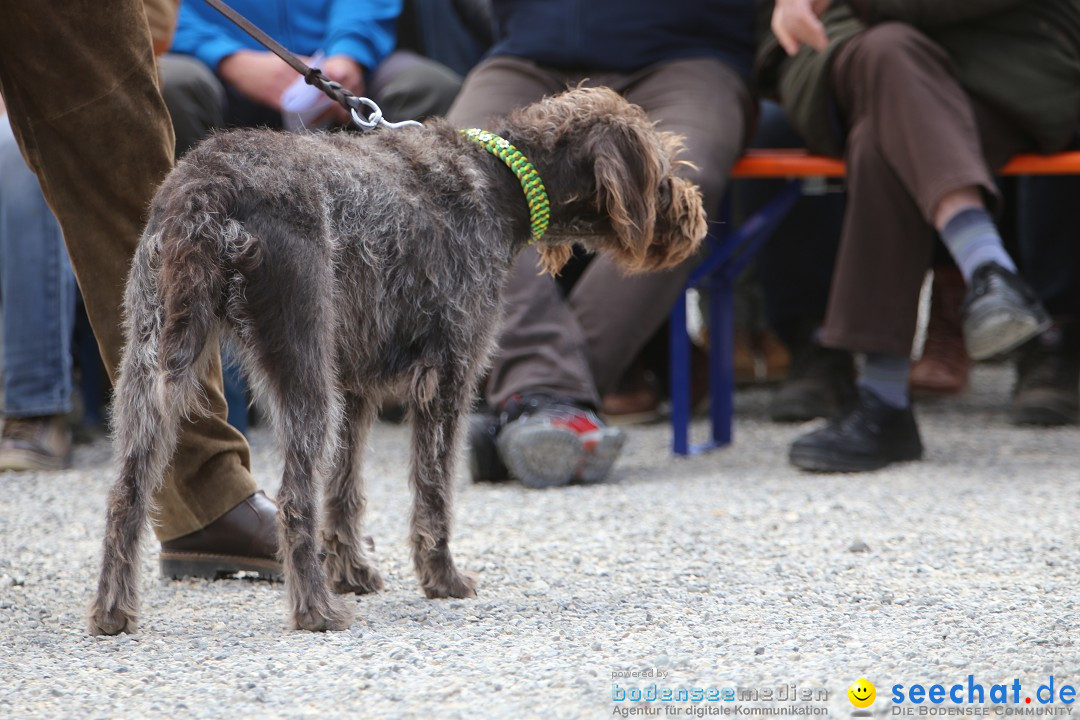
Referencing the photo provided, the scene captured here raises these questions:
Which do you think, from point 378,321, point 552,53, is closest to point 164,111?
point 378,321

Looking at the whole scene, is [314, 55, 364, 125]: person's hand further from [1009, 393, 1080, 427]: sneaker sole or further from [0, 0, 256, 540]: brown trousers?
[1009, 393, 1080, 427]: sneaker sole

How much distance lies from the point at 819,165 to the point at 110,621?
12.0 ft

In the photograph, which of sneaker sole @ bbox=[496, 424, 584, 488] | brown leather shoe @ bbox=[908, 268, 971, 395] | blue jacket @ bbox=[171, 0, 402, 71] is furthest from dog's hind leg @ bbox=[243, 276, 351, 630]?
brown leather shoe @ bbox=[908, 268, 971, 395]

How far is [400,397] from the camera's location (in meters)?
3.29

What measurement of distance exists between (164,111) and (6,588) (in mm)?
1421

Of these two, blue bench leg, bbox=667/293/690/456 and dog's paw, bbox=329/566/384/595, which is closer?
dog's paw, bbox=329/566/384/595

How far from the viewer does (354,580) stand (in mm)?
3436

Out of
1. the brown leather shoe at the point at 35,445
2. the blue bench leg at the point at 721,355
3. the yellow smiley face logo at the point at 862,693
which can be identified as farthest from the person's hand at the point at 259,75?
the yellow smiley face logo at the point at 862,693

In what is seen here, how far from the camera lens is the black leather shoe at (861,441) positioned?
5.10 m

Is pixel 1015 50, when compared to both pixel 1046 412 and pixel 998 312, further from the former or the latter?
pixel 1046 412

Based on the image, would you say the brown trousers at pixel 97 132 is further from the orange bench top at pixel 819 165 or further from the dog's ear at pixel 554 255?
the orange bench top at pixel 819 165

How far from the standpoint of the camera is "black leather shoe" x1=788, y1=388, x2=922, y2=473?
5102mm

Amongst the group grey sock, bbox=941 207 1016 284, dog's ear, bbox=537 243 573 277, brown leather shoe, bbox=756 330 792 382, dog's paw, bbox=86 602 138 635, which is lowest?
brown leather shoe, bbox=756 330 792 382

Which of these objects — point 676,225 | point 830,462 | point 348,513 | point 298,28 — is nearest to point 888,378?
point 830,462
